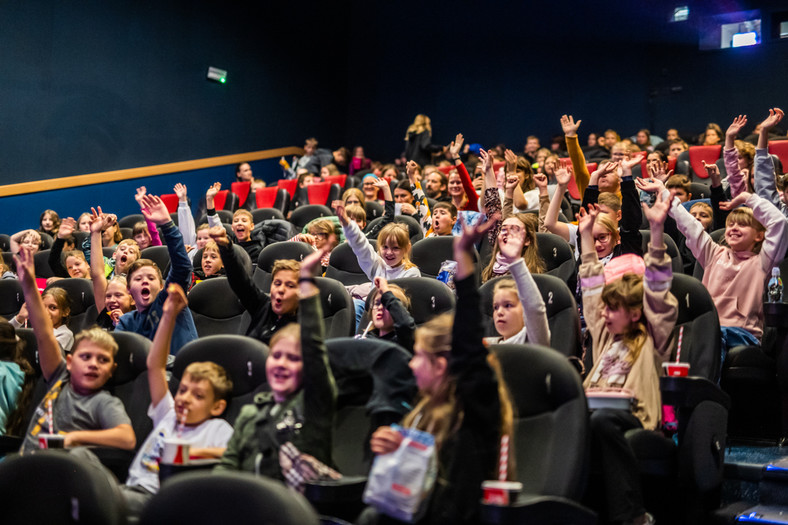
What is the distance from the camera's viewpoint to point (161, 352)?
282cm

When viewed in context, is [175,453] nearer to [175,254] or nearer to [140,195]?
[175,254]

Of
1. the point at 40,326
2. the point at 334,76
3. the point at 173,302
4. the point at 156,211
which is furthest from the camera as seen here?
the point at 334,76

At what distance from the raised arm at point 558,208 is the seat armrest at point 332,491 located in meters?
2.56

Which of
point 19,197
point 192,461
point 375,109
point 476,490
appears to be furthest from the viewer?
point 375,109

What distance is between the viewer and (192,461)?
7.26 feet

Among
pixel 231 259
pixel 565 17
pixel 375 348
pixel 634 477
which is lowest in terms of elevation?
pixel 634 477

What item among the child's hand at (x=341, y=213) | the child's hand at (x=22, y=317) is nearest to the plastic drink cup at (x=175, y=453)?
the child's hand at (x=341, y=213)

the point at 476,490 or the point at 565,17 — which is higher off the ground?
the point at 565,17

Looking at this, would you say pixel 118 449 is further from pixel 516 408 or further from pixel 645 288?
pixel 645 288

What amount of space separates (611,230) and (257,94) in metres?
7.76

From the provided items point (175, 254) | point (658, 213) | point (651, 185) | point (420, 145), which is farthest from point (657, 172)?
point (420, 145)

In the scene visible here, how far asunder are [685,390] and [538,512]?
82 centimetres

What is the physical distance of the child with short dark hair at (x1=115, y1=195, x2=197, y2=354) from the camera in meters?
3.50

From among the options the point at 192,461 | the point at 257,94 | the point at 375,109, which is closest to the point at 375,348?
the point at 192,461
